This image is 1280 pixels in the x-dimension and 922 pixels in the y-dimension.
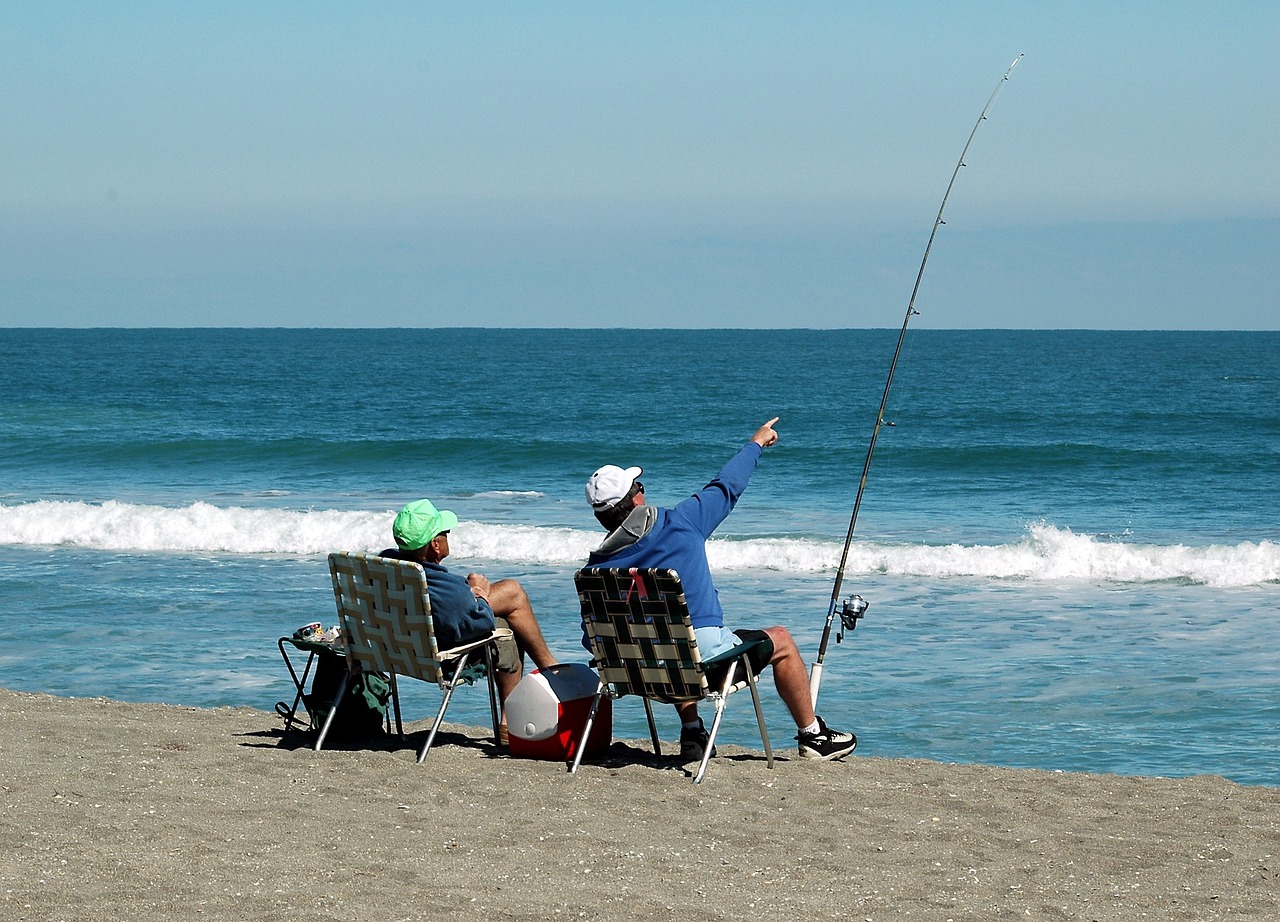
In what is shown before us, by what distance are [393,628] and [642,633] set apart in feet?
3.31

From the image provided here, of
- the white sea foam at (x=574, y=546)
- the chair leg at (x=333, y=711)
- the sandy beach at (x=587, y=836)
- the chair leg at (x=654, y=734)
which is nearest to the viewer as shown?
the sandy beach at (x=587, y=836)

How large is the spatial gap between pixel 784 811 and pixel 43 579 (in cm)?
894

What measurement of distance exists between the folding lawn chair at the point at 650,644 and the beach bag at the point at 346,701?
1017 mm

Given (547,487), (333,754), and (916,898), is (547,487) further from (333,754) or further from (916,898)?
(916,898)

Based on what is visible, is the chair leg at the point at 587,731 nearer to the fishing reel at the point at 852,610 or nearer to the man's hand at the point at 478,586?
the man's hand at the point at 478,586

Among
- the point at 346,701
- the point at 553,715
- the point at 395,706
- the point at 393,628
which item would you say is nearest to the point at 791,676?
the point at 553,715

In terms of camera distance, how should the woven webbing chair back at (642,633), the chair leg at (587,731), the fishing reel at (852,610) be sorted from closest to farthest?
1. the woven webbing chair back at (642,633)
2. the chair leg at (587,731)
3. the fishing reel at (852,610)

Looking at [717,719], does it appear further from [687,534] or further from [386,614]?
[386,614]

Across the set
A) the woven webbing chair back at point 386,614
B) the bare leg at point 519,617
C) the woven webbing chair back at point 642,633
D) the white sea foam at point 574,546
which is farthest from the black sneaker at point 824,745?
the white sea foam at point 574,546

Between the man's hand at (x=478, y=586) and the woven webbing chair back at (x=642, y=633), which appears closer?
the woven webbing chair back at (x=642, y=633)

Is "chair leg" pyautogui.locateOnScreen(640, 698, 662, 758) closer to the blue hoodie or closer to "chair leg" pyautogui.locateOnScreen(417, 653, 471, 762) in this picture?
the blue hoodie

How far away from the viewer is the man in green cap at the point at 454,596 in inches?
217

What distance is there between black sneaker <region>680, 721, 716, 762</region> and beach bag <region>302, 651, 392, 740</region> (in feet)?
4.23

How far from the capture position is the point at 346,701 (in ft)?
19.4
